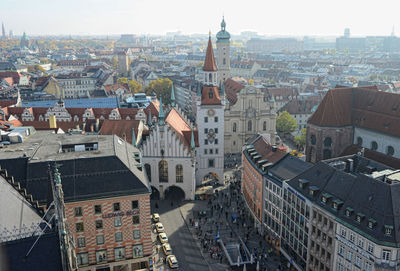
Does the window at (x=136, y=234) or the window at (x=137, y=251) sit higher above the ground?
the window at (x=136, y=234)

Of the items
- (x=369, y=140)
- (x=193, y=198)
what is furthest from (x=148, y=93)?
(x=369, y=140)

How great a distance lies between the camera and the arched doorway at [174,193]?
280 ft

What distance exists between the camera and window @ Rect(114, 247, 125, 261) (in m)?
55.5

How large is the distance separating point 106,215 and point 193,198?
1291 inches

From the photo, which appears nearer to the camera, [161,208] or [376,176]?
[376,176]

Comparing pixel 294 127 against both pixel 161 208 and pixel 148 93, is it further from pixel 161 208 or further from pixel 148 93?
pixel 148 93

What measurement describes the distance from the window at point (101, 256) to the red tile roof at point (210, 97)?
152 ft

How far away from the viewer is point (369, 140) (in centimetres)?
8112

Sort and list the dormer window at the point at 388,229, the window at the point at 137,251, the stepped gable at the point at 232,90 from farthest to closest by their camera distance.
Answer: the stepped gable at the point at 232,90 < the window at the point at 137,251 < the dormer window at the point at 388,229

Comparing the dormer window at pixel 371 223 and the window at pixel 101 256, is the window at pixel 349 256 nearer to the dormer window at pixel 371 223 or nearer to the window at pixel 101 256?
the dormer window at pixel 371 223

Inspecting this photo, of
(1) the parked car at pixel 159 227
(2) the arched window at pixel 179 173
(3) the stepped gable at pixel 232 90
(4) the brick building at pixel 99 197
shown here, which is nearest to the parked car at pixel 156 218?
(1) the parked car at pixel 159 227

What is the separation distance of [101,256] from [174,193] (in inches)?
1335

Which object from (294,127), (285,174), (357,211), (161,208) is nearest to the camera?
(357,211)

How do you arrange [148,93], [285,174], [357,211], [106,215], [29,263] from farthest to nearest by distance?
[148,93] < [285,174] < [106,215] < [357,211] < [29,263]
